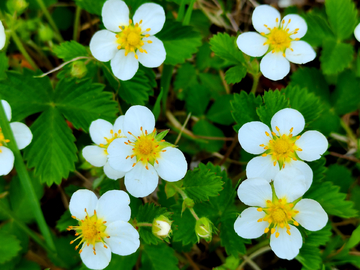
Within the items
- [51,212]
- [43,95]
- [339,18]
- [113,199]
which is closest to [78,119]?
[43,95]

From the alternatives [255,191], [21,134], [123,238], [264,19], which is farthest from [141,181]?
[264,19]

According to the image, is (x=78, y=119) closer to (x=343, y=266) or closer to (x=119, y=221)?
(x=119, y=221)

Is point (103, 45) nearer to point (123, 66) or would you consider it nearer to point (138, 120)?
point (123, 66)

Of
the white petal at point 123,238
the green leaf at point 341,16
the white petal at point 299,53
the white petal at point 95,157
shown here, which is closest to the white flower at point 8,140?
the white petal at point 95,157

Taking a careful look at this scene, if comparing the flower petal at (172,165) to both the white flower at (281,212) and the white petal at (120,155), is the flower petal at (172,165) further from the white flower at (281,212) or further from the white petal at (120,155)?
the white flower at (281,212)

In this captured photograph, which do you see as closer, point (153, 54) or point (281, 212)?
point (281, 212)

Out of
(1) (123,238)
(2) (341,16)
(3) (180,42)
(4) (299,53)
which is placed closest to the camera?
(1) (123,238)

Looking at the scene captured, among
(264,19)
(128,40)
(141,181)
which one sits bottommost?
(141,181)
